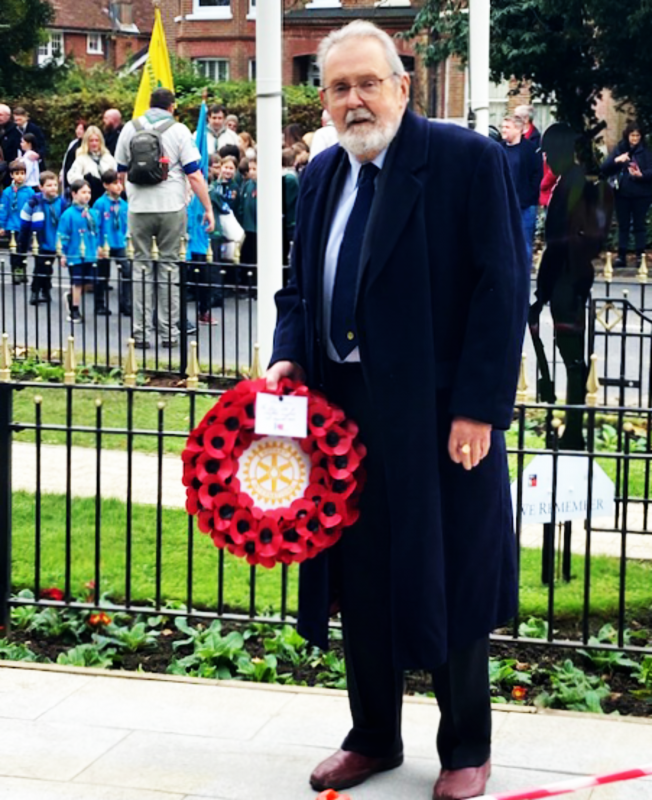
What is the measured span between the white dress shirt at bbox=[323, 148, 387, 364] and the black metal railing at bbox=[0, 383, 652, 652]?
132cm

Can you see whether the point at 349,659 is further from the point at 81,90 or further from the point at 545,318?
the point at 81,90

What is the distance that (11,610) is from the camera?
655cm

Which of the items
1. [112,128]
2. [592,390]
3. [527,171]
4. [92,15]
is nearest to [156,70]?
[527,171]

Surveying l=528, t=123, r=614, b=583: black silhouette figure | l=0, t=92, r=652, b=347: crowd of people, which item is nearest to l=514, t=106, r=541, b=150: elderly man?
l=0, t=92, r=652, b=347: crowd of people

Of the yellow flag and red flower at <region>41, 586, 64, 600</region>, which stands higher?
the yellow flag

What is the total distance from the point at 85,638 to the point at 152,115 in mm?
8104

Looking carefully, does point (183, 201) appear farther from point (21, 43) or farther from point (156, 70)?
point (21, 43)

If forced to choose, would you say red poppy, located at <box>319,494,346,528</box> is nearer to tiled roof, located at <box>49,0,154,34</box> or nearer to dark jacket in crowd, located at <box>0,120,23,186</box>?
dark jacket in crowd, located at <box>0,120,23,186</box>

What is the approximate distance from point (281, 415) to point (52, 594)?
2346 millimetres

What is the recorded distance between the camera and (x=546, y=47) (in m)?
23.8

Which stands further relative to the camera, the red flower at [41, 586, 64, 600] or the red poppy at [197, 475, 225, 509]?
the red flower at [41, 586, 64, 600]

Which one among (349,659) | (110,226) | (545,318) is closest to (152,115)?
(110,226)

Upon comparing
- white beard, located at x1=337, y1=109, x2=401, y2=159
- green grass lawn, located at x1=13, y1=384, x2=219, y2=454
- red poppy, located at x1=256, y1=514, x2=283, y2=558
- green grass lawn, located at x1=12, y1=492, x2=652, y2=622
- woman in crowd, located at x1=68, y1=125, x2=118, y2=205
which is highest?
woman in crowd, located at x1=68, y1=125, x2=118, y2=205

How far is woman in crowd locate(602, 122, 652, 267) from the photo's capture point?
68.7 ft
